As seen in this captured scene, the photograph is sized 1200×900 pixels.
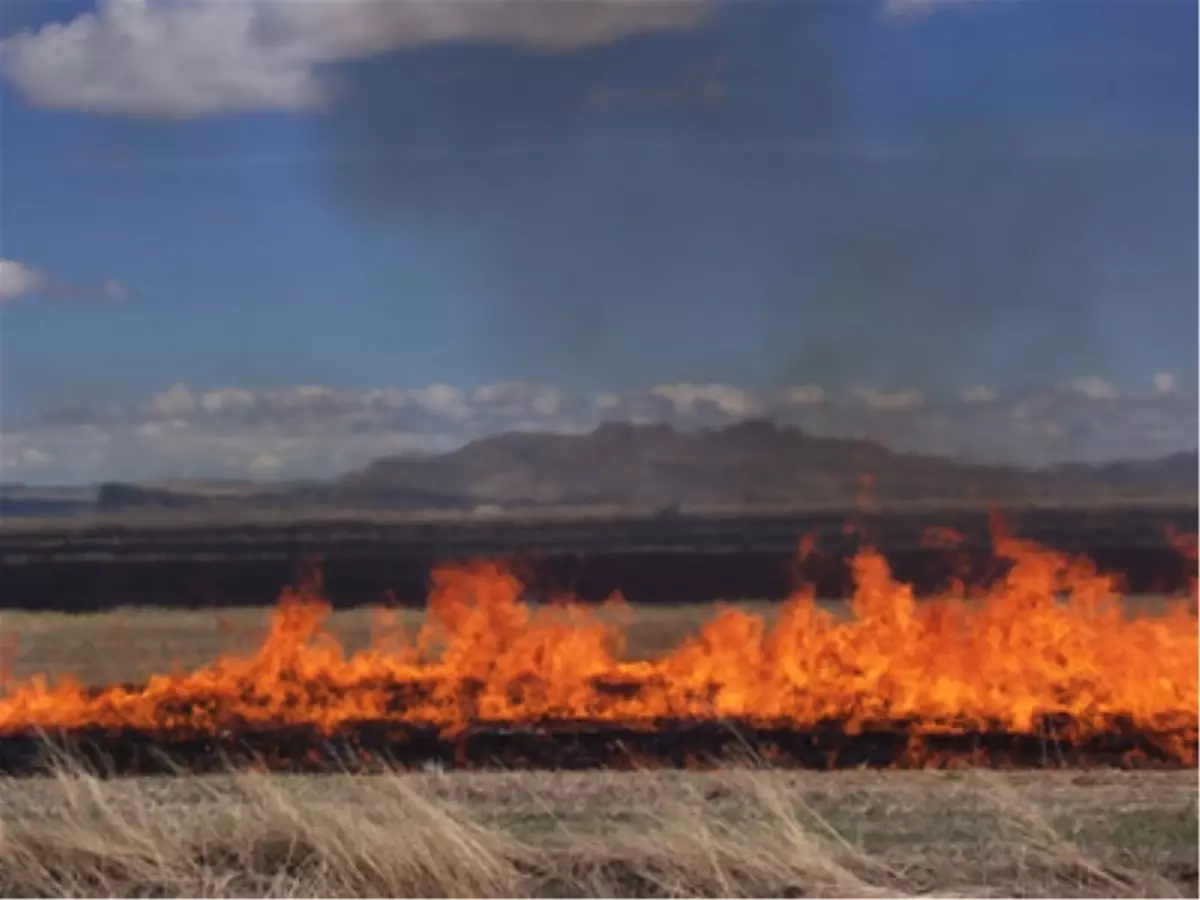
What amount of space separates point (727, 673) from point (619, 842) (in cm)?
216

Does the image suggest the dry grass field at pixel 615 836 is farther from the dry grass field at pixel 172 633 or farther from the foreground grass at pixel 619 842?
the dry grass field at pixel 172 633

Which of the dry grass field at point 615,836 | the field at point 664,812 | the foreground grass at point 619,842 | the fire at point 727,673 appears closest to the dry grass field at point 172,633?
the field at point 664,812

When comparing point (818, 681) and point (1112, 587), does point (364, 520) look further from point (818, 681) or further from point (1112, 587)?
point (1112, 587)

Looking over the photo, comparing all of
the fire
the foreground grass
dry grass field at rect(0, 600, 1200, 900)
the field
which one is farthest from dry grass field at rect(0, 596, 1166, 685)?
the foreground grass

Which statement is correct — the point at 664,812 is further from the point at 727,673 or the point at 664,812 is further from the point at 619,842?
the point at 727,673

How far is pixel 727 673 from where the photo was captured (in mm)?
7609

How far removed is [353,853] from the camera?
217 inches

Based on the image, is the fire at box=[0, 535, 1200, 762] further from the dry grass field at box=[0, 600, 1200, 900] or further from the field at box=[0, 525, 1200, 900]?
the dry grass field at box=[0, 600, 1200, 900]

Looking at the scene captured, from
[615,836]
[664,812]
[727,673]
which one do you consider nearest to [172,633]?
[727,673]

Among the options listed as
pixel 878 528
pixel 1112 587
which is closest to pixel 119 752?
pixel 878 528

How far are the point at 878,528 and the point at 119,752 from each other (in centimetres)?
507

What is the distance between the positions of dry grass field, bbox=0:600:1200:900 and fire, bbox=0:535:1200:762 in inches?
24.2

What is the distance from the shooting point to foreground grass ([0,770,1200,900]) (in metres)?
5.36

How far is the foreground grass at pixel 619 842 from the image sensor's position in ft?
17.6
